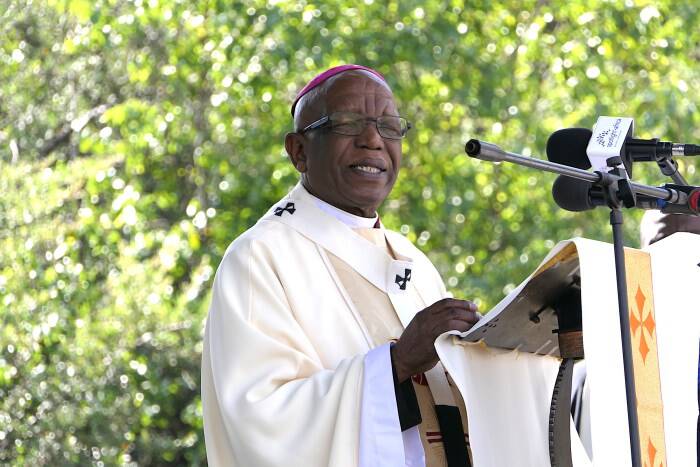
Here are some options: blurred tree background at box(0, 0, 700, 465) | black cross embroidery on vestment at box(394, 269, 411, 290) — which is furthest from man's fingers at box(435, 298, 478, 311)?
blurred tree background at box(0, 0, 700, 465)

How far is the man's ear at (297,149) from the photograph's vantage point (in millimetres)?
4070

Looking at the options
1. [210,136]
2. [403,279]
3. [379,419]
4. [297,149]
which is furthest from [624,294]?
[210,136]

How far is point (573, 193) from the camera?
3084 millimetres

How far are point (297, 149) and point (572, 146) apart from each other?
1089mm

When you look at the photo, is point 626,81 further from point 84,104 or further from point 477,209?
point 84,104

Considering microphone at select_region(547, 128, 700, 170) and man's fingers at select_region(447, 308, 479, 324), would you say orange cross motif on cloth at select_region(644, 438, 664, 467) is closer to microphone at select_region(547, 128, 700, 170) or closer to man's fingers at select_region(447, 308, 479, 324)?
man's fingers at select_region(447, 308, 479, 324)

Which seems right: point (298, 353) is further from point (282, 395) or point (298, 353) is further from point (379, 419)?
point (379, 419)

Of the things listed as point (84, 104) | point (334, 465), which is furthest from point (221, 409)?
point (84, 104)

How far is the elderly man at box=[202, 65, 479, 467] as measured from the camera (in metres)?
3.34

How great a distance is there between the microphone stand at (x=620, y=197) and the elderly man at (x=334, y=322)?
1.53 ft

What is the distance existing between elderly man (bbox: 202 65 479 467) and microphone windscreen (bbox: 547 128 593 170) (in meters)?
0.48

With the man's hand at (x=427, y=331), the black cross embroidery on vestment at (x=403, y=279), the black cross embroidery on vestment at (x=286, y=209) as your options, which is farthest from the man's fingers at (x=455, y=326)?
the black cross embroidery on vestment at (x=286, y=209)

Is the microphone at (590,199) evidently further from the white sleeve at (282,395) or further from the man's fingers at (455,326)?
the white sleeve at (282,395)

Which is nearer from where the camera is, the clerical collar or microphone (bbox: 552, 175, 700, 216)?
microphone (bbox: 552, 175, 700, 216)
